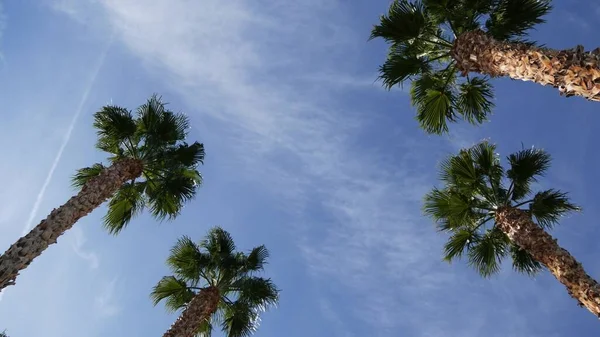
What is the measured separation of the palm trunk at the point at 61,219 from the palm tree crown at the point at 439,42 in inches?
264

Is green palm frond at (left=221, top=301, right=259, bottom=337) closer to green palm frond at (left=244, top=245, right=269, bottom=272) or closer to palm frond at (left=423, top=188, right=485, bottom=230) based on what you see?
green palm frond at (left=244, top=245, right=269, bottom=272)

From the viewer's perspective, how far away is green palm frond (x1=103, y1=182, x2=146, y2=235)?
13.5 meters

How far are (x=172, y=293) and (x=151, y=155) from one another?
3851 mm

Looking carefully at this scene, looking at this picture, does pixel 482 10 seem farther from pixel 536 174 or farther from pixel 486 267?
pixel 486 267

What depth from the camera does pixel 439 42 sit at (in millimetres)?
12336

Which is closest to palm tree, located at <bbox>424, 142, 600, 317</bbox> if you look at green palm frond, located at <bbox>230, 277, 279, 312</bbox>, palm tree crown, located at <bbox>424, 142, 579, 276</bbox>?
palm tree crown, located at <bbox>424, 142, 579, 276</bbox>

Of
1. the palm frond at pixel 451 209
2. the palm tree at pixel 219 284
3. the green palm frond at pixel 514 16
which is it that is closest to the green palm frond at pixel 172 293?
the palm tree at pixel 219 284

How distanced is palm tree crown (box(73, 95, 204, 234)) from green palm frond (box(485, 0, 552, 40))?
8.44 meters

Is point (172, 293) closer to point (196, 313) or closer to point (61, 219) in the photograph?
point (196, 313)

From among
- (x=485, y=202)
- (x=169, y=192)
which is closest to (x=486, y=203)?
(x=485, y=202)

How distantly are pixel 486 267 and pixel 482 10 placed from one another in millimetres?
6336

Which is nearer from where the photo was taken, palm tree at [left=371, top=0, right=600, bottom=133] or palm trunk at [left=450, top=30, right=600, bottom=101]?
palm trunk at [left=450, top=30, right=600, bottom=101]

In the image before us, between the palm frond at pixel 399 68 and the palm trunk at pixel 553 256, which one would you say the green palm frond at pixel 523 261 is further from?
the palm frond at pixel 399 68

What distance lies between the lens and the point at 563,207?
12625 mm
